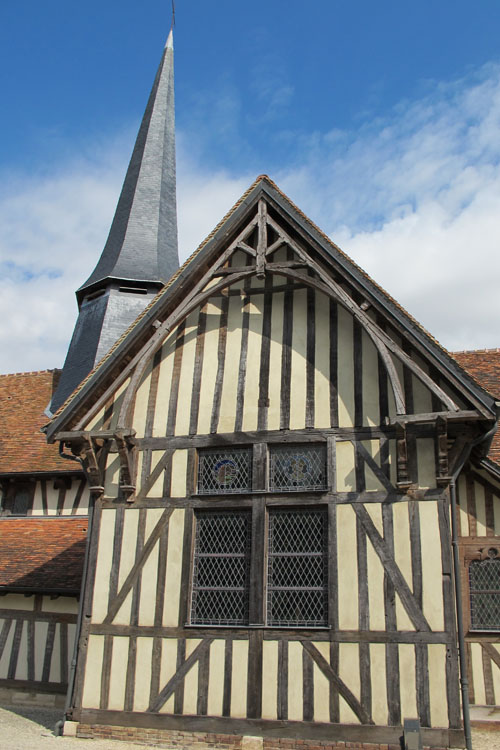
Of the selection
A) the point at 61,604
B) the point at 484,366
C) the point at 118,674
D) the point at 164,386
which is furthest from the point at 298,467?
the point at 484,366

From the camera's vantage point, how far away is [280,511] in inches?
348

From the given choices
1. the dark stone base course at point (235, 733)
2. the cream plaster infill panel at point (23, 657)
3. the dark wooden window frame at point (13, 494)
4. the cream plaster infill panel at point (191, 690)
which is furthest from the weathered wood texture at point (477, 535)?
the dark wooden window frame at point (13, 494)

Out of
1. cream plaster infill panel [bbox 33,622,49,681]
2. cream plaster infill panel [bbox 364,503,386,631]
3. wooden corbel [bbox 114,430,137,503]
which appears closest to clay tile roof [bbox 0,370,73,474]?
cream plaster infill panel [bbox 33,622,49,681]

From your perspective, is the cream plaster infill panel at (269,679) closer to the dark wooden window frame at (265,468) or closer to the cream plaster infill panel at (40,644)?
the dark wooden window frame at (265,468)

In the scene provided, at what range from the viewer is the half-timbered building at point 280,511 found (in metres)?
7.93

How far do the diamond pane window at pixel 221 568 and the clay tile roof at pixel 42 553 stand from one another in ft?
10.6

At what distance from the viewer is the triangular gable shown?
869cm

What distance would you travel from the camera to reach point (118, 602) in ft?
29.0

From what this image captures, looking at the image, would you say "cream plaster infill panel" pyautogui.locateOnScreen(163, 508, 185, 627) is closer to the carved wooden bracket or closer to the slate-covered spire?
the carved wooden bracket

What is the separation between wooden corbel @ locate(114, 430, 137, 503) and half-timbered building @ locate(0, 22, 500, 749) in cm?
4

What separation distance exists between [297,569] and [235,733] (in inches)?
75.1

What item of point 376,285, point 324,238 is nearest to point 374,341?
point 376,285

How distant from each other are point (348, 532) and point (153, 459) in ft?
8.82

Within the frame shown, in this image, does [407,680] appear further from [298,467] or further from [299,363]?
[299,363]
